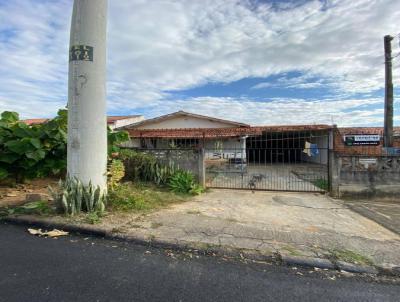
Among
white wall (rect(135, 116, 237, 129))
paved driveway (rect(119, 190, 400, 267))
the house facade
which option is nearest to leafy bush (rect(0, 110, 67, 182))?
paved driveway (rect(119, 190, 400, 267))

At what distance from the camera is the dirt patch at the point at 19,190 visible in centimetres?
662

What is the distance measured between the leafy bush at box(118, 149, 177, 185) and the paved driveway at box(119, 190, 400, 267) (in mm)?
1790

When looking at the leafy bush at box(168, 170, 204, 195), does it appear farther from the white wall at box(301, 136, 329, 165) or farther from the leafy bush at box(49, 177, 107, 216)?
the white wall at box(301, 136, 329, 165)

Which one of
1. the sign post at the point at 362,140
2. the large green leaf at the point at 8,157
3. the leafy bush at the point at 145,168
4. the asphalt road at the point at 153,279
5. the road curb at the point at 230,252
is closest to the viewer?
the asphalt road at the point at 153,279

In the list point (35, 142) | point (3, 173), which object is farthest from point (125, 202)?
point (3, 173)

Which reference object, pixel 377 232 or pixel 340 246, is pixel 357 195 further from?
pixel 340 246

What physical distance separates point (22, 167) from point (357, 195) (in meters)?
9.43

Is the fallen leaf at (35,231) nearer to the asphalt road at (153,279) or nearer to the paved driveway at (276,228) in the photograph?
the asphalt road at (153,279)

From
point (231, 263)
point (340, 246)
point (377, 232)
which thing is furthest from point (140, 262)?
point (377, 232)

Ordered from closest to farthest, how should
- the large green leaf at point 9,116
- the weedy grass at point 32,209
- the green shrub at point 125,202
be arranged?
the weedy grass at point 32,209, the green shrub at point 125,202, the large green leaf at point 9,116

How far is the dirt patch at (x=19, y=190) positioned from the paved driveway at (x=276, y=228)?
3.21 m

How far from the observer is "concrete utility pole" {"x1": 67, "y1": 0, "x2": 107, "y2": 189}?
5508mm

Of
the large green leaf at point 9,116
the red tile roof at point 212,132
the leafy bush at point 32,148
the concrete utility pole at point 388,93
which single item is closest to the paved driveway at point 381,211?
the concrete utility pole at point 388,93

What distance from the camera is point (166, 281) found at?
322 centimetres
